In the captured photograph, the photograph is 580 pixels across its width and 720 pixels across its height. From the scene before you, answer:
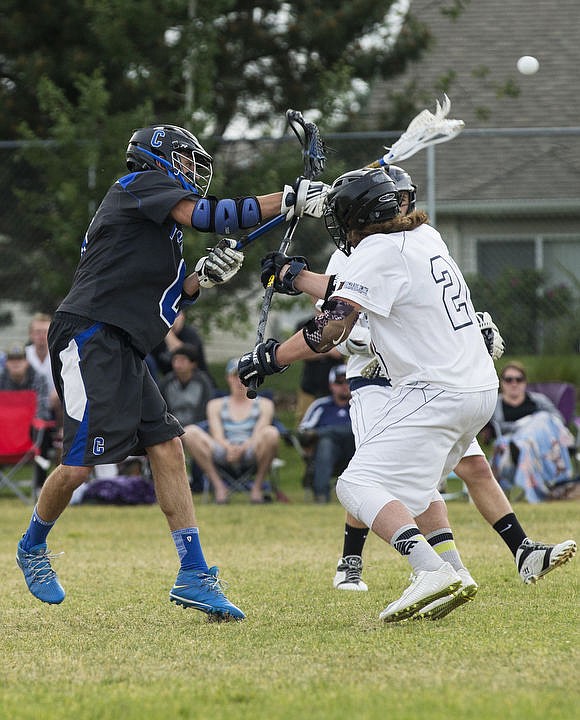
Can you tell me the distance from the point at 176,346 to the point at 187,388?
46 centimetres

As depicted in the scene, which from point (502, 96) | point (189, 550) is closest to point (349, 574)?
point (189, 550)

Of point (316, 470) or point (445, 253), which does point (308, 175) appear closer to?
point (445, 253)

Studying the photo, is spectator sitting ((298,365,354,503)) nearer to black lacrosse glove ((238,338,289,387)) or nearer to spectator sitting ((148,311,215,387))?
spectator sitting ((148,311,215,387))

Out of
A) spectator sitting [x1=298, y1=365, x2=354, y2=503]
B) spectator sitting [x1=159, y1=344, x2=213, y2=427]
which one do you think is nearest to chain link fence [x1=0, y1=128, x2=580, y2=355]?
spectator sitting [x1=159, y1=344, x2=213, y2=427]

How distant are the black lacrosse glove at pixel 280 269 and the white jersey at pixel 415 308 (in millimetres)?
379

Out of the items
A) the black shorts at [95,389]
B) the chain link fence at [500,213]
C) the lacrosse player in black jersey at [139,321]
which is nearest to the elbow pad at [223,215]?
the lacrosse player in black jersey at [139,321]

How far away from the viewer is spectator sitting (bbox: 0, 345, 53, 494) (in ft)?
41.5

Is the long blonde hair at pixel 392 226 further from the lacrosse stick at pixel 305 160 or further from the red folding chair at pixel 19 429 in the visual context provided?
the red folding chair at pixel 19 429

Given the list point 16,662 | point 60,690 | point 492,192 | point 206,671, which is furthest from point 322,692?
point 492,192

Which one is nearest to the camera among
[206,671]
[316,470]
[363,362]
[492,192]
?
[206,671]

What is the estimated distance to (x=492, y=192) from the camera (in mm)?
16297

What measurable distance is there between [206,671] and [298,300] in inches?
340

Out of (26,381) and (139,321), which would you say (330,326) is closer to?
(139,321)

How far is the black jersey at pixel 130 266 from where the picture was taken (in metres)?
5.50
